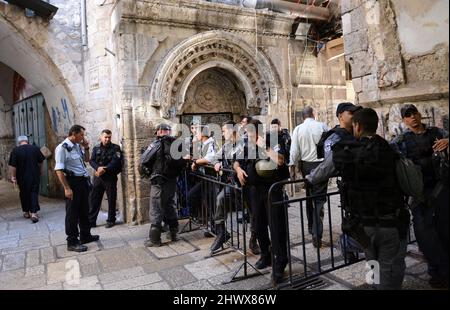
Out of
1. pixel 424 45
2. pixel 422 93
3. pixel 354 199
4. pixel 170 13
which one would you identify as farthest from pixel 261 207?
pixel 170 13

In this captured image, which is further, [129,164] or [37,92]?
[37,92]

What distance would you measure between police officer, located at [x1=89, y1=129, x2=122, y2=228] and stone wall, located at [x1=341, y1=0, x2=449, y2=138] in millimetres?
4052

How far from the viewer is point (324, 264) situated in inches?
145

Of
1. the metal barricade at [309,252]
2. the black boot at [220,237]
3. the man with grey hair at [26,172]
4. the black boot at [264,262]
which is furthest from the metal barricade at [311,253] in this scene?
the man with grey hair at [26,172]

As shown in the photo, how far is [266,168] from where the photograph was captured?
10.6ft

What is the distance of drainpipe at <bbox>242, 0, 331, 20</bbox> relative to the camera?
7.15 metres

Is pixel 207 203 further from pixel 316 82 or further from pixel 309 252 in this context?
pixel 316 82

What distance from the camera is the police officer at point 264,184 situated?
3.16 metres

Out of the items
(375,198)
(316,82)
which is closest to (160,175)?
(375,198)

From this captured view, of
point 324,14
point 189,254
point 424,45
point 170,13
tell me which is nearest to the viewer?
point 424,45

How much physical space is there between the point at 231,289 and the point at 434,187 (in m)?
2.02

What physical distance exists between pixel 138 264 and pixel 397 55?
3559 millimetres

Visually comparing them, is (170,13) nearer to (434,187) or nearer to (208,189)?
(208,189)

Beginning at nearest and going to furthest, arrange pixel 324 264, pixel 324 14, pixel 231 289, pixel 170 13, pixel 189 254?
pixel 231 289, pixel 324 264, pixel 189 254, pixel 170 13, pixel 324 14
